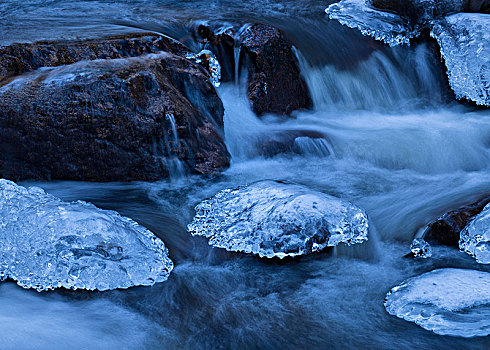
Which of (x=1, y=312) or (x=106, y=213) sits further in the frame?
(x=106, y=213)

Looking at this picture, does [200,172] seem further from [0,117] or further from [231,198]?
[0,117]

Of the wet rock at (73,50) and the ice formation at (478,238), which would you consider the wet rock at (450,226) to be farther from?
the wet rock at (73,50)

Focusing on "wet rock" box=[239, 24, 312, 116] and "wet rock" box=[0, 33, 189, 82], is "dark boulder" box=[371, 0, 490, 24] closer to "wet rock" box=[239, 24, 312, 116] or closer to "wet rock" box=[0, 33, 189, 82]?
"wet rock" box=[239, 24, 312, 116]

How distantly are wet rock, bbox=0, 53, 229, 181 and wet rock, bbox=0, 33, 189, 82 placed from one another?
169 mm

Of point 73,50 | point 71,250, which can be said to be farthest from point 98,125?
point 71,250

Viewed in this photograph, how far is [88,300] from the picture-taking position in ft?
10.7

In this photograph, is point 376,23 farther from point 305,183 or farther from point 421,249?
point 421,249

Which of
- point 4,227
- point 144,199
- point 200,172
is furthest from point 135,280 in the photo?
point 200,172

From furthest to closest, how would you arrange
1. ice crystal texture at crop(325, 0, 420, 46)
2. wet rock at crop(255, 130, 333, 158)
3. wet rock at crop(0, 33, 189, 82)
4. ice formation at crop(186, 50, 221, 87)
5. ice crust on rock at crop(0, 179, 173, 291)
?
ice crystal texture at crop(325, 0, 420, 46) → ice formation at crop(186, 50, 221, 87) → wet rock at crop(255, 130, 333, 158) → wet rock at crop(0, 33, 189, 82) → ice crust on rock at crop(0, 179, 173, 291)

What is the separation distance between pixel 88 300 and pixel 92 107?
6.07 feet

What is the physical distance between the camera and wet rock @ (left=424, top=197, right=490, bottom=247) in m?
3.94

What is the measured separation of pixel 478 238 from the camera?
3.80 metres

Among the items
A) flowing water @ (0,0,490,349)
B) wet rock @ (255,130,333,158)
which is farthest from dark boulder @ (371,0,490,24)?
wet rock @ (255,130,333,158)

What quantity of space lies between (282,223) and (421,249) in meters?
0.92
